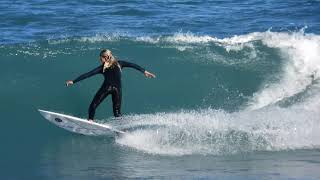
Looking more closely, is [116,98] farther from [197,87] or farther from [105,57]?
[197,87]

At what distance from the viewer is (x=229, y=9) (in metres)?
22.5

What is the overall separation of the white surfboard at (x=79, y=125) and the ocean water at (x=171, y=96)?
0.49 feet

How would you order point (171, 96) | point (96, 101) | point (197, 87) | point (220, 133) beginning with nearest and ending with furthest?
point (220, 133) < point (96, 101) < point (171, 96) < point (197, 87)

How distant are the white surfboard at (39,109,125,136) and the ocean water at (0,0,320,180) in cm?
15

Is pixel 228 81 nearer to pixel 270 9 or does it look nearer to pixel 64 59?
pixel 64 59

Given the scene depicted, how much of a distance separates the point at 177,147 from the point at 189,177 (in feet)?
6.11

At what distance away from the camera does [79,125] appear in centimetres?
1177

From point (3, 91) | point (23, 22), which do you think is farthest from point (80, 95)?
point (23, 22)

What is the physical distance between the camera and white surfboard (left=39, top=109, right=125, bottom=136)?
1154cm

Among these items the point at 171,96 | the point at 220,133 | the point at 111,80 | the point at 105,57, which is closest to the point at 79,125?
the point at 111,80

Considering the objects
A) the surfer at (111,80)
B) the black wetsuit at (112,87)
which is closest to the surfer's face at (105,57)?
the surfer at (111,80)

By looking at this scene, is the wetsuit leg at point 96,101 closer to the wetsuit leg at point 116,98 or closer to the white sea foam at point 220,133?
the wetsuit leg at point 116,98

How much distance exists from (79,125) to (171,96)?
3038 millimetres

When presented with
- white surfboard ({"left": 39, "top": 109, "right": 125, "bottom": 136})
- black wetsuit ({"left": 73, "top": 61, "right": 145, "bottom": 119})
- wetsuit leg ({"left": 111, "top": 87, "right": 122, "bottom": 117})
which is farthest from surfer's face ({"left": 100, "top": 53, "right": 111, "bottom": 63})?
white surfboard ({"left": 39, "top": 109, "right": 125, "bottom": 136})
